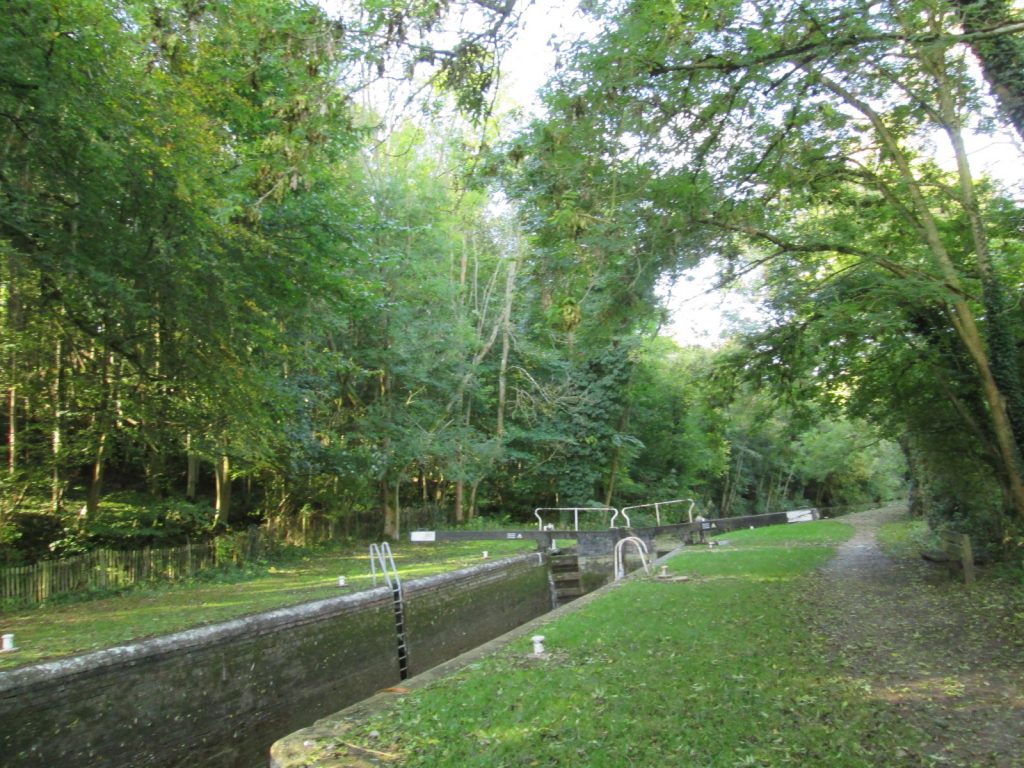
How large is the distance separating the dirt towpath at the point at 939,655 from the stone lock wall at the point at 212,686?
5.63 m

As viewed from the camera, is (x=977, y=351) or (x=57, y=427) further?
(x=57, y=427)

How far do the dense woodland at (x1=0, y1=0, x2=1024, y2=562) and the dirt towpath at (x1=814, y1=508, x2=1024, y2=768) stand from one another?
2013mm

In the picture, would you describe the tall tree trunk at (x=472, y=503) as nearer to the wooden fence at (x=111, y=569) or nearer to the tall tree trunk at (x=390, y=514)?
the tall tree trunk at (x=390, y=514)

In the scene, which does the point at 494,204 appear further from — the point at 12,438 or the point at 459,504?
the point at 459,504

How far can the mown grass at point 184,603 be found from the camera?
7512 millimetres

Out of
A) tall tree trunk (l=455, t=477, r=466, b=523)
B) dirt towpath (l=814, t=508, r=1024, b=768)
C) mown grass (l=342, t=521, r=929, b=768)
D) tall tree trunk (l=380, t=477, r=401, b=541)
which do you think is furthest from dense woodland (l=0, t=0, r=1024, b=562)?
tall tree trunk (l=455, t=477, r=466, b=523)

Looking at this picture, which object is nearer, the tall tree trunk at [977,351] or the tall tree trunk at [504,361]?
the tall tree trunk at [977,351]

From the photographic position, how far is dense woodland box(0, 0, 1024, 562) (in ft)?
19.6

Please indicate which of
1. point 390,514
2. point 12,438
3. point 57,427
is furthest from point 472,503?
point 12,438

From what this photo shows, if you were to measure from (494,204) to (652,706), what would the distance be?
8.76m

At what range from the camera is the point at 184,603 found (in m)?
10.4

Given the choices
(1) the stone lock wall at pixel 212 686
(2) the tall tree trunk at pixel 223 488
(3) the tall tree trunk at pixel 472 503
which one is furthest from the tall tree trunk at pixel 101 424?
(3) the tall tree trunk at pixel 472 503

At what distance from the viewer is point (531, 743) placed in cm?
452

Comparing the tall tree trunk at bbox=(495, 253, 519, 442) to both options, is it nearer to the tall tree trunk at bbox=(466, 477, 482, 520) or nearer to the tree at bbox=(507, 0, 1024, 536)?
the tall tree trunk at bbox=(466, 477, 482, 520)
